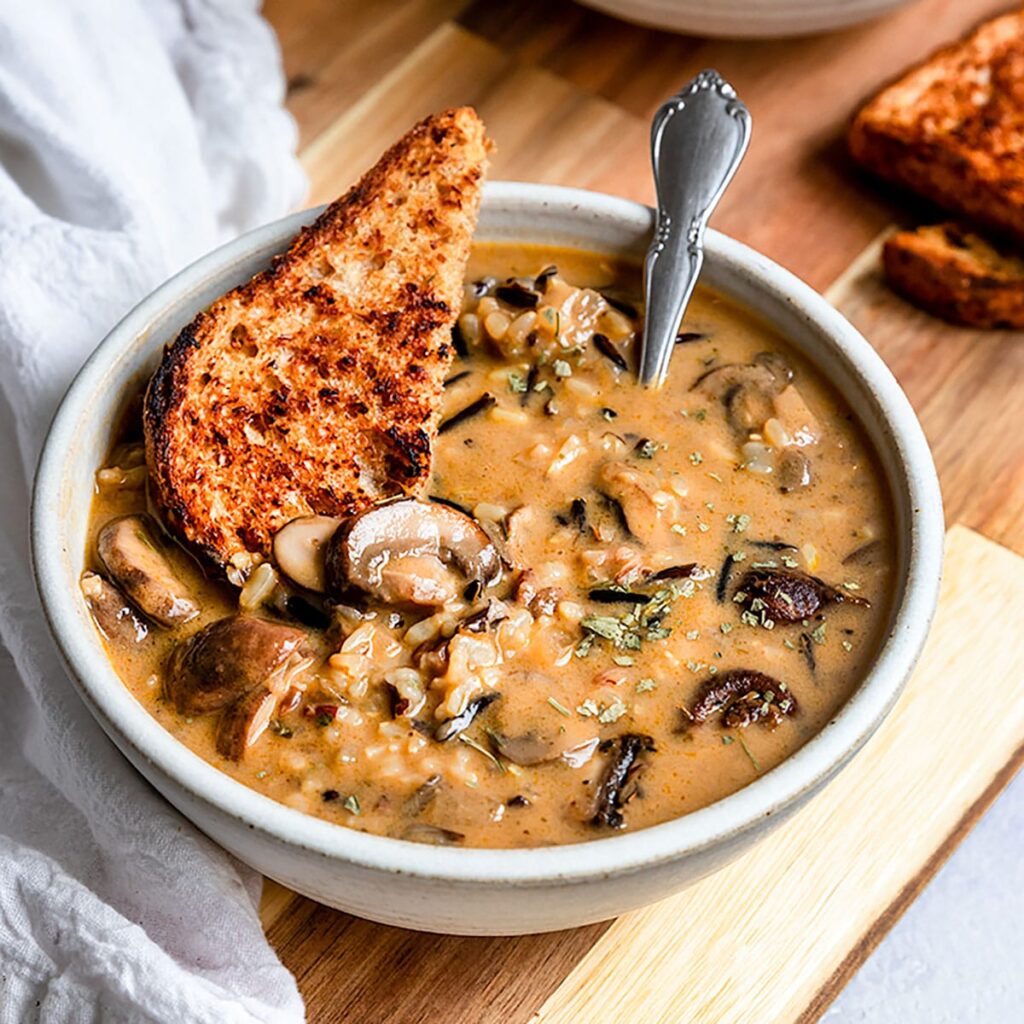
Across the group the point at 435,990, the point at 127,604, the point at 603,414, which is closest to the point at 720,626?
the point at 603,414

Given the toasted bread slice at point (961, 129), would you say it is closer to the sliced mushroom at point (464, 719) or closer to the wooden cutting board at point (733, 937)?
the wooden cutting board at point (733, 937)

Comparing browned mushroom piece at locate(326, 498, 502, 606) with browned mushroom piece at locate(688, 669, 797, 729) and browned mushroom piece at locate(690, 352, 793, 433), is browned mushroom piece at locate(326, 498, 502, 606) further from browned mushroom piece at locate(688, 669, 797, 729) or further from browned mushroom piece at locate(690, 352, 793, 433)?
browned mushroom piece at locate(690, 352, 793, 433)

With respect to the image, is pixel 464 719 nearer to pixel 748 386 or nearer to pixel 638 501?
pixel 638 501

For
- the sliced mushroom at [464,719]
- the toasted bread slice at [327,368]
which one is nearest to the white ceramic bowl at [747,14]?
the toasted bread slice at [327,368]

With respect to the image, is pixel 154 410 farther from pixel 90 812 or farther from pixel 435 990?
pixel 435 990

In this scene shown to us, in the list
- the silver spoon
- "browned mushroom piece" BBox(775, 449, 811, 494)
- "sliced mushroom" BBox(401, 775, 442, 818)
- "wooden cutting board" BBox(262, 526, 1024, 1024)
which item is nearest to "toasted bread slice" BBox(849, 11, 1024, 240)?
the silver spoon

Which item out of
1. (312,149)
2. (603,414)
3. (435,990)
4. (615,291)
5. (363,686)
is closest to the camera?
(363,686)
